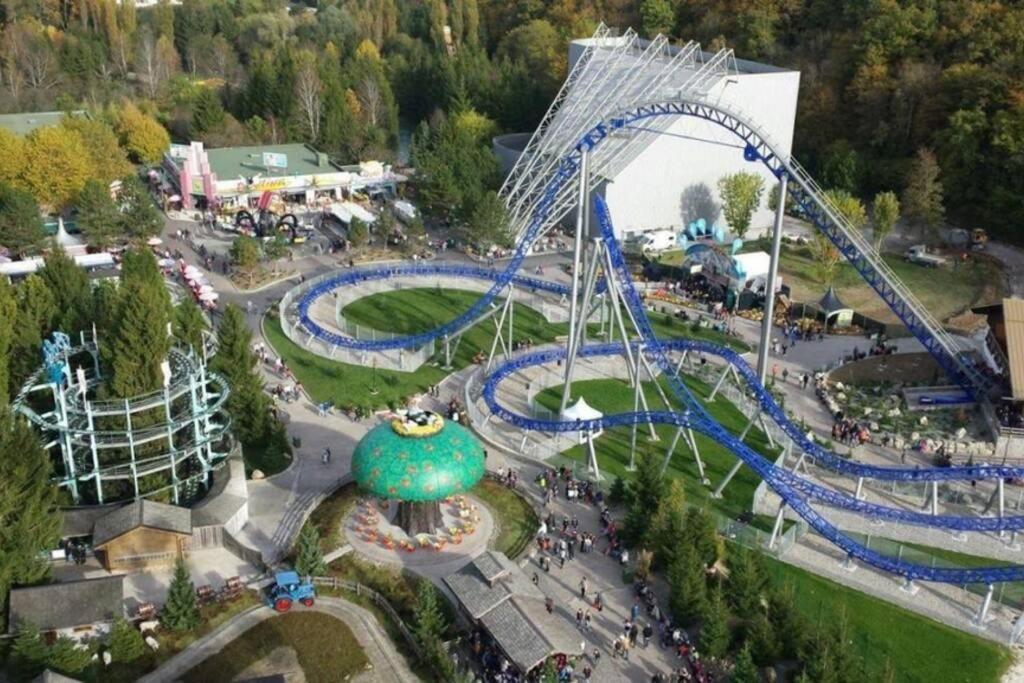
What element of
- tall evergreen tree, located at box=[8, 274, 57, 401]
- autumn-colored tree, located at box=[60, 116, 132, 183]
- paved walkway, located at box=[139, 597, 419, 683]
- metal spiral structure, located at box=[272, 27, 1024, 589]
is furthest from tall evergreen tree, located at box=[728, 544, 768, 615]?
autumn-colored tree, located at box=[60, 116, 132, 183]

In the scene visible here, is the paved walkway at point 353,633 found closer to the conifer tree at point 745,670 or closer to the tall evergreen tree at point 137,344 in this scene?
the conifer tree at point 745,670

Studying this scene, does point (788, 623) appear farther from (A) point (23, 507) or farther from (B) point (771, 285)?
(A) point (23, 507)

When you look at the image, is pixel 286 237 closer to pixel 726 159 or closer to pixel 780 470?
pixel 726 159

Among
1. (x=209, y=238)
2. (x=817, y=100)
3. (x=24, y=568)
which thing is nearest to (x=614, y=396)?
(x=24, y=568)

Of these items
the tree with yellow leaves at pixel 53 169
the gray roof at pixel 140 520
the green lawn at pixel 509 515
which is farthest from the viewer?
the tree with yellow leaves at pixel 53 169

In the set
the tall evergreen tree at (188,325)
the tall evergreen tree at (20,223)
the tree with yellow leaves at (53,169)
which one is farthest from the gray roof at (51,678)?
the tree with yellow leaves at (53,169)

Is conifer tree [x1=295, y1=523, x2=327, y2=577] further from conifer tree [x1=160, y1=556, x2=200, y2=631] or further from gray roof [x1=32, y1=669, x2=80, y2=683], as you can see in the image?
gray roof [x1=32, y1=669, x2=80, y2=683]
